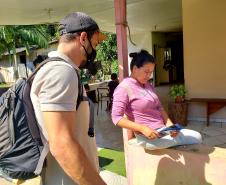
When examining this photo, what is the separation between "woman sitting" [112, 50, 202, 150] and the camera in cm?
282

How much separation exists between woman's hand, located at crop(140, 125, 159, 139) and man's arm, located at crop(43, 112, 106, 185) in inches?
52.0

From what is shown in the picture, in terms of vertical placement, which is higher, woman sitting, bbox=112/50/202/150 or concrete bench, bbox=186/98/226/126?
woman sitting, bbox=112/50/202/150

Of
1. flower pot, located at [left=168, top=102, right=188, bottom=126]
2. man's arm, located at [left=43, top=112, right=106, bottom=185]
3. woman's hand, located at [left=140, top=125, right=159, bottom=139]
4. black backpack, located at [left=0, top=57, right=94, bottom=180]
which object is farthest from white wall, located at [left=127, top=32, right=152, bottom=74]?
man's arm, located at [left=43, top=112, right=106, bottom=185]

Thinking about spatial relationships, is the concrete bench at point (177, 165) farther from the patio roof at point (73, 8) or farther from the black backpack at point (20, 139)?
the patio roof at point (73, 8)

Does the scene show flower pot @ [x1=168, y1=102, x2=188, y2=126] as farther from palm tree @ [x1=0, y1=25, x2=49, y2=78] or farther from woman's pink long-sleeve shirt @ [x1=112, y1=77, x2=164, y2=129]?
palm tree @ [x1=0, y1=25, x2=49, y2=78]

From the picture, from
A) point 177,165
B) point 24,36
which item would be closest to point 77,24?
point 177,165

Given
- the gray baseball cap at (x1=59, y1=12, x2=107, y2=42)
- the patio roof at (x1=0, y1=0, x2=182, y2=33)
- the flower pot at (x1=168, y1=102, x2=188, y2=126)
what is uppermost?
the patio roof at (x1=0, y1=0, x2=182, y2=33)

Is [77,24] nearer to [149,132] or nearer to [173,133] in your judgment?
[149,132]

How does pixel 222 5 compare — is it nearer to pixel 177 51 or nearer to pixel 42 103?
pixel 42 103

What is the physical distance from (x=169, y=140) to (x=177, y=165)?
1.03 ft

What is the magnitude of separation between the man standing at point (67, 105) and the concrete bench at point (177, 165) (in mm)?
1551

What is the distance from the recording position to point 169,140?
9.53 ft

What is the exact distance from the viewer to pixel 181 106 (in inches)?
258

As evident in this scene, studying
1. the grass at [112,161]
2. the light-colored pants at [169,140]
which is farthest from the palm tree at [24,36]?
the light-colored pants at [169,140]
